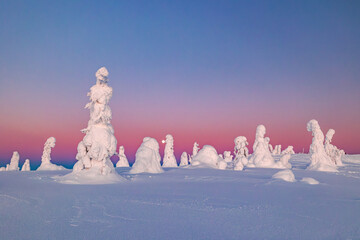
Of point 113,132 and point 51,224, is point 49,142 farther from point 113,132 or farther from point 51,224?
point 51,224

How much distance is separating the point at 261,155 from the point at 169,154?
51.3 ft

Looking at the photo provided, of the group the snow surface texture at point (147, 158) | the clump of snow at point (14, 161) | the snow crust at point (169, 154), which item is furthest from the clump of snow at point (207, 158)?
the clump of snow at point (14, 161)

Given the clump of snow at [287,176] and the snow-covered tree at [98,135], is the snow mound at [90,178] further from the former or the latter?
the clump of snow at [287,176]

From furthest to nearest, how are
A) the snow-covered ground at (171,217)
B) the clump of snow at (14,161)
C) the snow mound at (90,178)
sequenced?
the clump of snow at (14,161) → the snow mound at (90,178) → the snow-covered ground at (171,217)

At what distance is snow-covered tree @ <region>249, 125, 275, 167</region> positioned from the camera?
4109 centimetres

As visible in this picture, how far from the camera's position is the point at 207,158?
35.8 meters

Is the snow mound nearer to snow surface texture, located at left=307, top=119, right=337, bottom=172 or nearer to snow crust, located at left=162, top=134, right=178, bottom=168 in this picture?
snow surface texture, located at left=307, top=119, right=337, bottom=172

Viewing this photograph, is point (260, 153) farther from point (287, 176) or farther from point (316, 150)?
point (287, 176)

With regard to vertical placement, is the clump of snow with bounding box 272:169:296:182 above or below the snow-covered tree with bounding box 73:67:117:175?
below

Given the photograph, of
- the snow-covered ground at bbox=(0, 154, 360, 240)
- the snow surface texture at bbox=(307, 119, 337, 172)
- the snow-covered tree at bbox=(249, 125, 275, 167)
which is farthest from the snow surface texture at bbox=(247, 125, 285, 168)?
the snow-covered ground at bbox=(0, 154, 360, 240)

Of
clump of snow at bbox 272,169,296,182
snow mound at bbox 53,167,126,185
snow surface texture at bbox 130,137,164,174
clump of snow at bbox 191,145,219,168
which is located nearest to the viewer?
snow mound at bbox 53,167,126,185

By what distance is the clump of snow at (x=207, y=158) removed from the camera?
115ft

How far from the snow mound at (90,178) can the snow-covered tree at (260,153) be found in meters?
A: 29.9

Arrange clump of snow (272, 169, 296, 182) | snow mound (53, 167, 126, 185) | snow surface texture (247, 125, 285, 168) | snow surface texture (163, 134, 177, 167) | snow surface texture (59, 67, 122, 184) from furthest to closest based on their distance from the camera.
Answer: snow surface texture (163, 134, 177, 167), snow surface texture (247, 125, 285, 168), clump of snow (272, 169, 296, 182), snow surface texture (59, 67, 122, 184), snow mound (53, 167, 126, 185)
